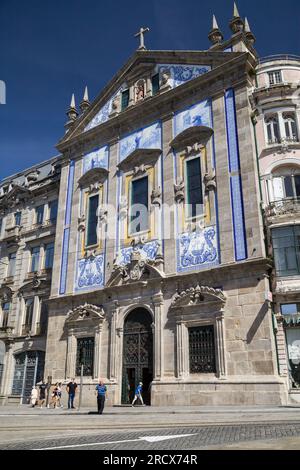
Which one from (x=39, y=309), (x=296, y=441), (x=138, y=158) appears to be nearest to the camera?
(x=296, y=441)

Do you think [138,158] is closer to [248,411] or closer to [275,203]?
[275,203]

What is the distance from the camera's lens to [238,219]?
2152 cm

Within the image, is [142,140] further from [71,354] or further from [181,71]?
[71,354]

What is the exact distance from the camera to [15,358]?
31.7 metres

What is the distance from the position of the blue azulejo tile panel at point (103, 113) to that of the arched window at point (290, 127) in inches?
474

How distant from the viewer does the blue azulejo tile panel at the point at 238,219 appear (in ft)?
68.4

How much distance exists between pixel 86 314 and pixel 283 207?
42.9 ft

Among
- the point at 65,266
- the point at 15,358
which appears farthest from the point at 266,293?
the point at 15,358

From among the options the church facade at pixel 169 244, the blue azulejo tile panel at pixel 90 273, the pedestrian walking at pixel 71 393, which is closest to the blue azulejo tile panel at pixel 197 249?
the church facade at pixel 169 244

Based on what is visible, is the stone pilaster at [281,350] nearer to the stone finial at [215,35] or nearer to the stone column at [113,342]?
the stone column at [113,342]

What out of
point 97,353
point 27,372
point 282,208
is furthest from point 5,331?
point 282,208
